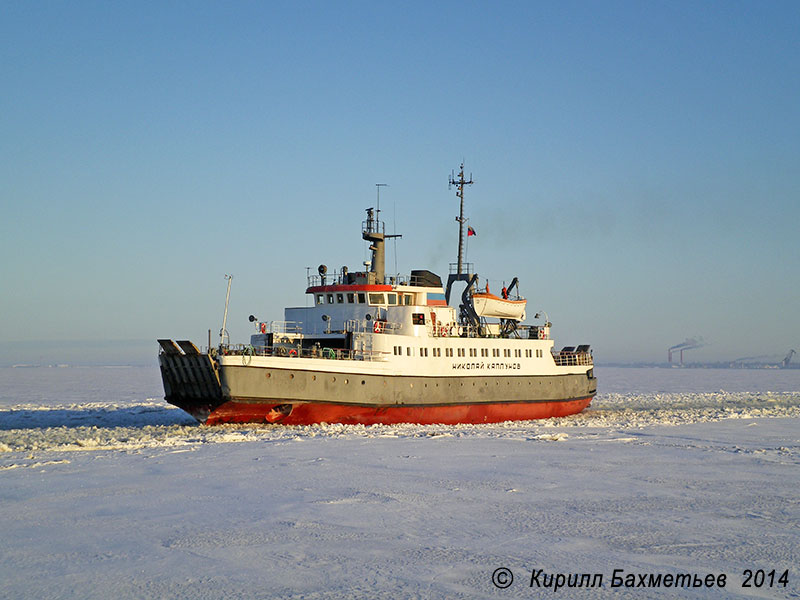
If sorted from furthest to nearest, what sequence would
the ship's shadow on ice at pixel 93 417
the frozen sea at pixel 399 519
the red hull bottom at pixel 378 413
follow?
the ship's shadow on ice at pixel 93 417
the red hull bottom at pixel 378 413
the frozen sea at pixel 399 519

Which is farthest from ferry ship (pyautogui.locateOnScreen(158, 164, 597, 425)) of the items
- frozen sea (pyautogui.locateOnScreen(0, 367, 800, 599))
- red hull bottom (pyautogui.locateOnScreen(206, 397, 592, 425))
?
frozen sea (pyautogui.locateOnScreen(0, 367, 800, 599))

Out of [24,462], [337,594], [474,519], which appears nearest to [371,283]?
[24,462]

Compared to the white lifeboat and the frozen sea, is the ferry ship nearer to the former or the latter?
the white lifeboat

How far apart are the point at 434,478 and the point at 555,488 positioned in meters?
2.45

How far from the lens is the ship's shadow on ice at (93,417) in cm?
2942

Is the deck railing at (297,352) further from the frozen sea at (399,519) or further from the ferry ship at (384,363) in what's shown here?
the frozen sea at (399,519)

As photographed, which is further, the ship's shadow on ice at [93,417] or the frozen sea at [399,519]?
the ship's shadow on ice at [93,417]

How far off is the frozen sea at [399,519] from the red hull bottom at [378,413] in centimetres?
596

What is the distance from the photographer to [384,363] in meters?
29.3

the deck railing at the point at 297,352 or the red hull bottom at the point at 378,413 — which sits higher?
the deck railing at the point at 297,352

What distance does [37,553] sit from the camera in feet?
28.0

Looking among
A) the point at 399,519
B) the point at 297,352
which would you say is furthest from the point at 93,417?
the point at 399,519

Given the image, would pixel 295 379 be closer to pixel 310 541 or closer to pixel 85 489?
pixel 85 489

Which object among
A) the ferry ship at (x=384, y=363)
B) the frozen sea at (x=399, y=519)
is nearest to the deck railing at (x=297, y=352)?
the ferry ship at (x=384, y=363)
